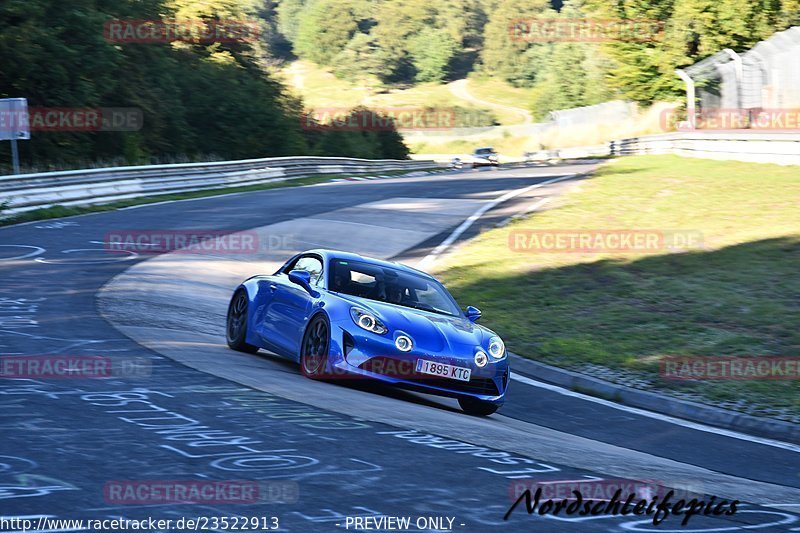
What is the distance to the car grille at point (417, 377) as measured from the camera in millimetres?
9438

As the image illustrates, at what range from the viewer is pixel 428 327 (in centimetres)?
973

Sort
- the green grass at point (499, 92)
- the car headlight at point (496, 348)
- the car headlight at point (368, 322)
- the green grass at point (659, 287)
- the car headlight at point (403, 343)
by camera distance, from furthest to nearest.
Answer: the green grass at point (499, 92) → the green grass at point (659, 287) → the car headlight at point (496, 348) → the car headlight at point (368, 322) → the car headlight at point (403, 343)

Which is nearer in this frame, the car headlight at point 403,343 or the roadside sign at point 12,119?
the car headlight at point 403,343

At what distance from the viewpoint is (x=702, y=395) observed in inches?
423

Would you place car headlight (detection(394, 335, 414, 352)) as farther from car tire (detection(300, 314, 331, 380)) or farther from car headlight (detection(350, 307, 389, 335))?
car tire (detection(300, 314, 331, 380))

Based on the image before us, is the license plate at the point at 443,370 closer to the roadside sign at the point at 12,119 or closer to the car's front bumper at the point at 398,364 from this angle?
the car's front bumper at the point at 398,364

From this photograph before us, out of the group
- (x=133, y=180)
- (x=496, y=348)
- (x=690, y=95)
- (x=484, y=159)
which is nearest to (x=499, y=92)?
(x=484, y=159)

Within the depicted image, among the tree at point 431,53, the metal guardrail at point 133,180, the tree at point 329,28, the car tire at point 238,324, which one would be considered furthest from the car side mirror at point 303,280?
the tree at point 329,28

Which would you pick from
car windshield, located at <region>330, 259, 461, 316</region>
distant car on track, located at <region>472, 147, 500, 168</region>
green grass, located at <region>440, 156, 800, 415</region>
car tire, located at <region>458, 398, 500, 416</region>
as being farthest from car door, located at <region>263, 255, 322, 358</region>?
distant car on track, located at <region>472, 147, 500, 168</region>

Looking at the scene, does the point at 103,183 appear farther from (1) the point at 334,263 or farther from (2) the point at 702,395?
(2) the point at 702,395

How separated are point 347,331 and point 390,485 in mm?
3731

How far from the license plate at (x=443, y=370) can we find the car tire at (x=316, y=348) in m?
0.91

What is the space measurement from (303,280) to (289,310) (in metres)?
0.44

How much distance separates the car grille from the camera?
9.44 m
